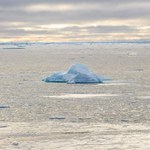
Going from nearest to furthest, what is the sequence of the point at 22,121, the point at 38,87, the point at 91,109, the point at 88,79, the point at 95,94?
the point at 22,121 < the point at 91,109 < the point at 95,94 < the point at 38,87 < the point at 88,79

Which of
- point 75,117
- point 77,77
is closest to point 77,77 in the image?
point 77,77

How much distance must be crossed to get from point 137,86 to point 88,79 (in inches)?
139

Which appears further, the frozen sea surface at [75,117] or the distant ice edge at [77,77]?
the distant ice edge at [77,77]

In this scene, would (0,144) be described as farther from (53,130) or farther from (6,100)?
(6,100)

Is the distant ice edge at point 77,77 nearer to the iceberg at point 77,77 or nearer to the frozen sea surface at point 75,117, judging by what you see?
the iceberg at point 77,77

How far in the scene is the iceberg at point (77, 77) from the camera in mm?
28609

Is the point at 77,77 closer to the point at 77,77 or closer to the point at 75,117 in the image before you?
the point at 77,77

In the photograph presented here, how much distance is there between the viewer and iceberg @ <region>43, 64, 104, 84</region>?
2861 centimetres

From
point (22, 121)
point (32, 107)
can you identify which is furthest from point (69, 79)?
point (22, 121)

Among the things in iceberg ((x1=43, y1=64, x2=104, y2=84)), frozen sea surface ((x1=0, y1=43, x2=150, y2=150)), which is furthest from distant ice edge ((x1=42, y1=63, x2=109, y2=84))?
frozen sea surface ((x1=0, y1=43, x2=150, y2=150))

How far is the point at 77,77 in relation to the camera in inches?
1141

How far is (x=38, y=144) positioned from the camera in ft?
41.3

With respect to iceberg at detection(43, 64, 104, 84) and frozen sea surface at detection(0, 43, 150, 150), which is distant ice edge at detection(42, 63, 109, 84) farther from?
frozen sea surface at detection(0, 43, 150, 150)

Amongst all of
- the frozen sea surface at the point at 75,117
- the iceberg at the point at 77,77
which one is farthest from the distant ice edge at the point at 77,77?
the frozen sea surface at the point at 75,117
